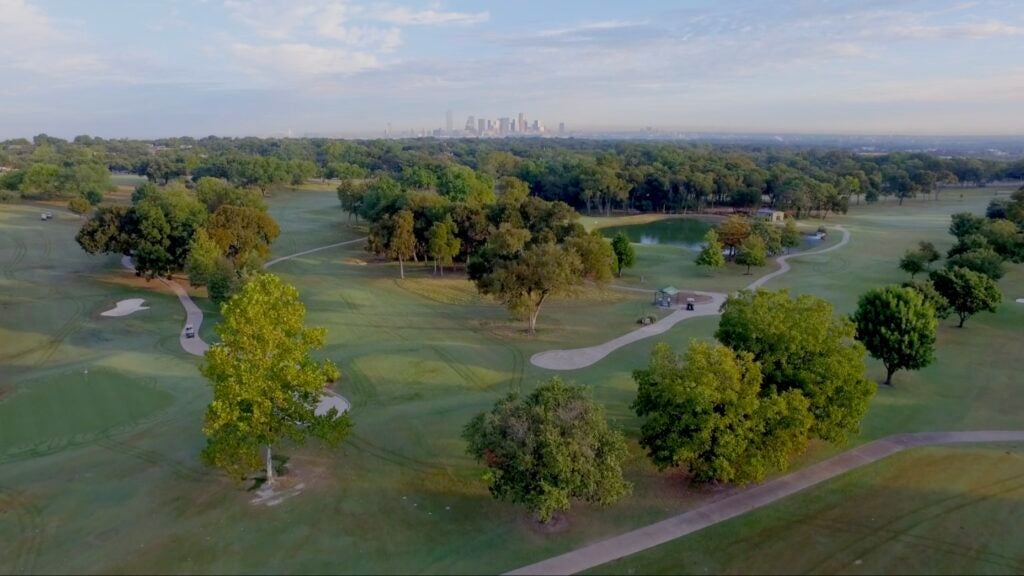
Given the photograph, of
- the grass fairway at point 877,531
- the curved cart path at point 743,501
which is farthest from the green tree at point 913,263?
the grass fairway at point 877,531

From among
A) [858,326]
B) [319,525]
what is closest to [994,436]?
[858,326]

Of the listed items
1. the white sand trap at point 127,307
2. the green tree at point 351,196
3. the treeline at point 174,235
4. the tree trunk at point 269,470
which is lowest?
the tree trunk at point 269,470

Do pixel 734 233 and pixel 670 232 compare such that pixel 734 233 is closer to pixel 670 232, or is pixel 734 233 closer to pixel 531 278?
pixel 670 232

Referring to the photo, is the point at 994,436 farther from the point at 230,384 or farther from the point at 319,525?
the point at 230,384

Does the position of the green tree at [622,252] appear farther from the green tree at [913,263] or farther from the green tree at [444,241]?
the green tree at [913,263]

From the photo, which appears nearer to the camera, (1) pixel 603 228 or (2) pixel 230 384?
(2) pixel 230 384

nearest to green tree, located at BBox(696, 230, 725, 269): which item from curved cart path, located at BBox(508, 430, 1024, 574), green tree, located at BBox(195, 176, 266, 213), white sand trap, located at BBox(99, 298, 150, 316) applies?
curved cart path, located at BBox(508, 430, 1024, 574)

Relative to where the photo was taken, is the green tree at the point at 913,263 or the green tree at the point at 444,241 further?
the green tree at the point at 444,241
